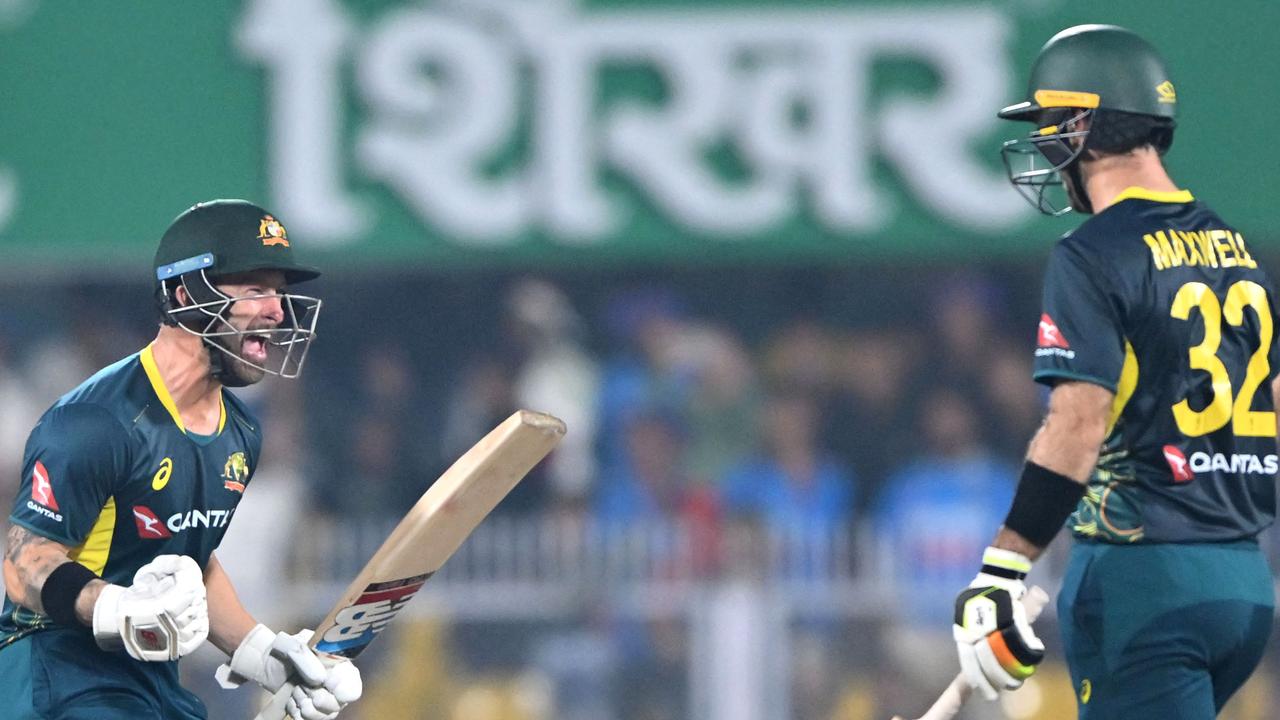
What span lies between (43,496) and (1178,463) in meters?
2.08

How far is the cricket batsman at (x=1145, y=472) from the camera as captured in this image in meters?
3.68

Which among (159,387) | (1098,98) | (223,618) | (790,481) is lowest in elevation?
(790,481)

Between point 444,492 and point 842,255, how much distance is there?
477 cm

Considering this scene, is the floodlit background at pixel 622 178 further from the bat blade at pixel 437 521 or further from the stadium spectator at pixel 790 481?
the bat blade at pixel 437 521

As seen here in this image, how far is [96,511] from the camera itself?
380 cm

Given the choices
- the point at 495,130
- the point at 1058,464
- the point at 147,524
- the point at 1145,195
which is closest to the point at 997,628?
the point at 1058,464

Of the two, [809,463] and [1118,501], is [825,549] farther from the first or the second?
[1118,501]

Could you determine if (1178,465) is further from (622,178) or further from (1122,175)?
(622,178)

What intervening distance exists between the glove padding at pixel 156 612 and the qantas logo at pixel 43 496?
0.61ft

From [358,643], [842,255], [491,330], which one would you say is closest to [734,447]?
[842,255]

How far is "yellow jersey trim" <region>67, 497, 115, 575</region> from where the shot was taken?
3.86 m

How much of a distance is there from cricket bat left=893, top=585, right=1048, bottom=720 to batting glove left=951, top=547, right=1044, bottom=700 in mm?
86

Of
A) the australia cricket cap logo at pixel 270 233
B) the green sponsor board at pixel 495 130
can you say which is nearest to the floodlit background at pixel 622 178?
the green sponsor board at pixel 495 130

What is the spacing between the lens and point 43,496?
3.77 meters
